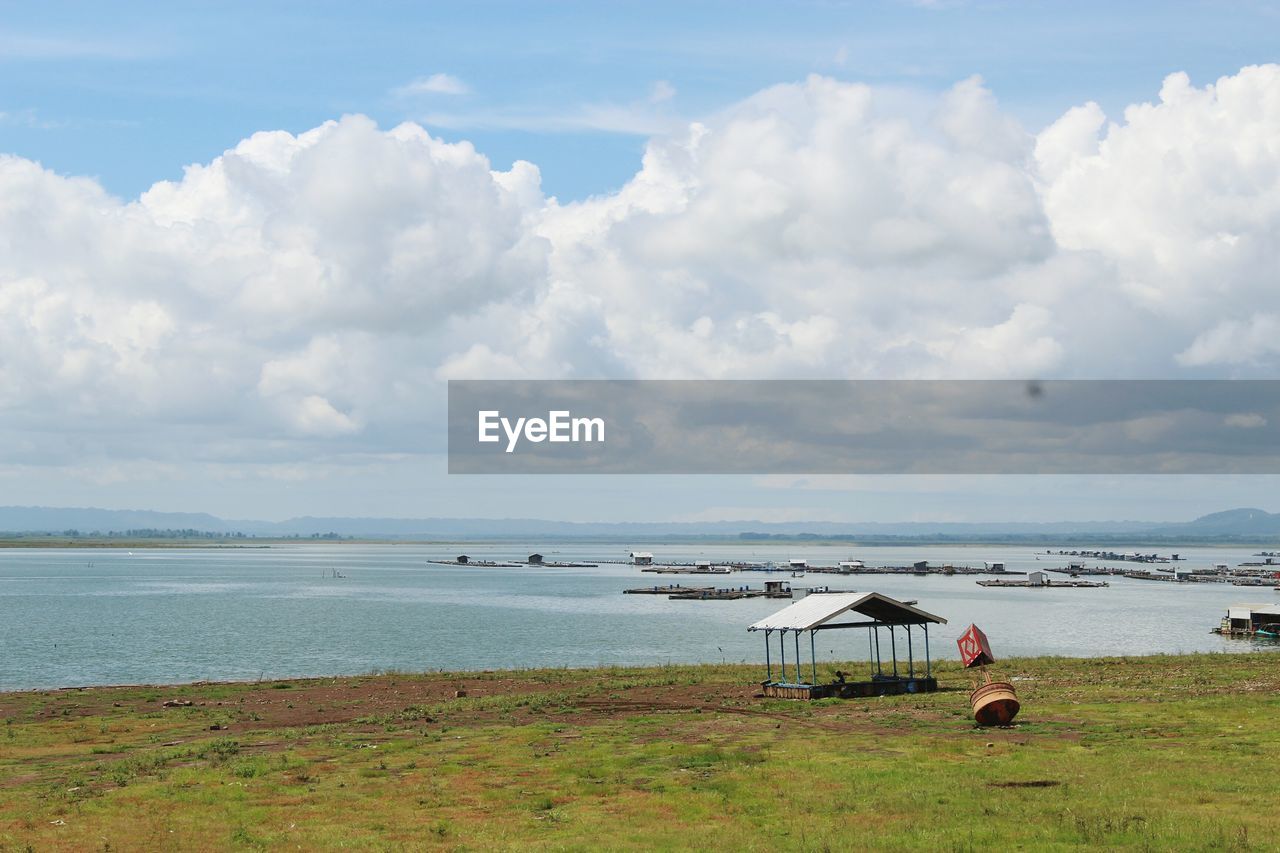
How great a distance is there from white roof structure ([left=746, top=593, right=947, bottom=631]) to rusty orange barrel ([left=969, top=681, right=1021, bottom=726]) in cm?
1197

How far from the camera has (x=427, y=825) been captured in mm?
22219

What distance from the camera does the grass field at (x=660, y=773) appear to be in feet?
68.7

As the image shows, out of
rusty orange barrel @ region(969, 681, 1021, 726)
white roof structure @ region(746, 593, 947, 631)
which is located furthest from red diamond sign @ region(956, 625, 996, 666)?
white roof structure @ region(746, 593, 947, 631)

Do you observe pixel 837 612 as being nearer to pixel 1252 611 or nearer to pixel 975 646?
pixel 975 646

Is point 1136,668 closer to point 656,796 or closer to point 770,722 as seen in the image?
point 770,722

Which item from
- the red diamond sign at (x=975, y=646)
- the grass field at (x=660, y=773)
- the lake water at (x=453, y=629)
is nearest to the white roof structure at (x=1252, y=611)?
the lake water at (x=453, y=629)

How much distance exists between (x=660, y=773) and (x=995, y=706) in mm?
11139

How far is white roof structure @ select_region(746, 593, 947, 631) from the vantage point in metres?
45.7

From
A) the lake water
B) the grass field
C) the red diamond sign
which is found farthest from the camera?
the lake water

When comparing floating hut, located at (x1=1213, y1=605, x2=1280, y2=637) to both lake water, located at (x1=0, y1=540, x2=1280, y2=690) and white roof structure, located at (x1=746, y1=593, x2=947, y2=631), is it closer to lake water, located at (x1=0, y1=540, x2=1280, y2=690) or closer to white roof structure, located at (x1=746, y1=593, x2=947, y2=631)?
lake water, located at (x1=0, y1=540, x2=1280, y2=690)

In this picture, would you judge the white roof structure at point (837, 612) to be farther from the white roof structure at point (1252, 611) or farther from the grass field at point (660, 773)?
the white roof structure at point (1252, 611)

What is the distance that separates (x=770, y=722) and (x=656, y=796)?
12650 mm

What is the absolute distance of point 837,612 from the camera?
4597cm

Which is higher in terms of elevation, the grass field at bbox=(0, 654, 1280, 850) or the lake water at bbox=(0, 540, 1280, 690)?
the grass field at bbox=(0, 654, 1280, 850)
